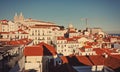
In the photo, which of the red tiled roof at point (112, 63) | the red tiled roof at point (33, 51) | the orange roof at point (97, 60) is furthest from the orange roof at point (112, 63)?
the red tiled roof at point (33, 51)

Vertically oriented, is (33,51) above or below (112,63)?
above

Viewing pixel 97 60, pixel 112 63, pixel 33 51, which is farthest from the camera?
pixel 33 51

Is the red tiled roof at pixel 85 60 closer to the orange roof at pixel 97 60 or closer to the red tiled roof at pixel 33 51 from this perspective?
the orange roof at pixel 97 60

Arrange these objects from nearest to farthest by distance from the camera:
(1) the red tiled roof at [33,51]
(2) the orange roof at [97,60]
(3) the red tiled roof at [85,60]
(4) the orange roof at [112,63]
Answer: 1. (4) the orange roof at [112,63]
2. (2) the orange roof at [97,60]
3. (3) the red tiled roof at [85,60]
4. (1) the red tiled roof at [33,51]

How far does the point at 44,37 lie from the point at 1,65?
38.4 meters

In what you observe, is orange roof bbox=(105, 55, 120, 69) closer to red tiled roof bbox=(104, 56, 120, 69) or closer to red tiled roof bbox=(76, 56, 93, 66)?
red tiled roof bbox=(104, 56, 120, 69)

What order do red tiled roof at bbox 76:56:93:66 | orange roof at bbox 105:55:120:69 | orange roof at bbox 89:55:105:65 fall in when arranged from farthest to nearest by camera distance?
1. red tiled roof at bbox 76:56:93:66
2. orange roof at bbox 89:55:105:65
3. orange roof at bbox 105:55:120:69

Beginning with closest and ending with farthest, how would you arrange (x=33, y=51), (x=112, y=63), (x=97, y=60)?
1. (x=112, y=63)
2. (x=97, y=60)
3. (x=33, y=51)

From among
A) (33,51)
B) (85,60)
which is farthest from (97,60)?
(33,51)

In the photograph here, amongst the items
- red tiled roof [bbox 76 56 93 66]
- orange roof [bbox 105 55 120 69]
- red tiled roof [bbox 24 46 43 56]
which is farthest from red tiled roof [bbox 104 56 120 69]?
red tiled roof [bbox 24 46 43 56]

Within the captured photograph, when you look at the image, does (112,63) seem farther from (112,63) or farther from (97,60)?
(97,60)

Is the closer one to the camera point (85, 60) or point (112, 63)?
point (112, 63)

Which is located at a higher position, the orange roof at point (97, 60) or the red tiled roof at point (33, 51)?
the red tiled roof at point (33, 51)

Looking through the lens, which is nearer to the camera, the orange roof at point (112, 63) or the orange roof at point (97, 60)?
the orange roof at point (112, 63)
